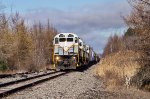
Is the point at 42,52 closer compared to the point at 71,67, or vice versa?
the point at 71,67

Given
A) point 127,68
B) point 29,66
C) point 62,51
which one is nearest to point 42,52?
point 29,66

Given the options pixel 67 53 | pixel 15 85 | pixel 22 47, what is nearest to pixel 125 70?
pixel 15 85

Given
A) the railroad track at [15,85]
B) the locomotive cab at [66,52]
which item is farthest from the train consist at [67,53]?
the railroad track at [15,85]

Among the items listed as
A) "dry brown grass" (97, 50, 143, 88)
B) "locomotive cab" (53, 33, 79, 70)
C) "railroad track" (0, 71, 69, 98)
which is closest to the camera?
"railroad track" (0, 71, 69, 98)

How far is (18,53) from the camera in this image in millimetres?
A: 60750

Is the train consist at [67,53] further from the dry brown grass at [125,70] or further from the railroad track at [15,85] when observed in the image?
the railroad track at [15,85]

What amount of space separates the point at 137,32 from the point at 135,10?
97cm

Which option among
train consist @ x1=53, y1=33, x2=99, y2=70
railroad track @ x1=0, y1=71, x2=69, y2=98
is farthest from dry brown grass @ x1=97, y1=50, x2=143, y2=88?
train consist @ x1=53, y1=33, x2=99, y2=70

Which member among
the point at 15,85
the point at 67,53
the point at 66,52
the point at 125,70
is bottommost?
the point at 15,85

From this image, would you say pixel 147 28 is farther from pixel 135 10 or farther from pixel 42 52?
pixel 42 52

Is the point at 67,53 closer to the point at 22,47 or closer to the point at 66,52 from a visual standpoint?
the point at 66,52

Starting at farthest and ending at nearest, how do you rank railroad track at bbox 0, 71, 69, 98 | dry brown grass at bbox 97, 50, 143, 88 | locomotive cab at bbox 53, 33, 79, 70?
locomotive cab at bbox 53, 33, 79, 70 < dry brown grass at bbox 97, 50, 143, 88 < railroad track at bbox 0, 71, 69, 98

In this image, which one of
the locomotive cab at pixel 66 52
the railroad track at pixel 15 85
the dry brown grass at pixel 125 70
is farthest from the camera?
the locomotive cab at pixel 66 52

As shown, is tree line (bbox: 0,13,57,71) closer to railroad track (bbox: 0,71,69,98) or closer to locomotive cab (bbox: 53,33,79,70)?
locomotive cab (bbox: 53,33,79,70)
